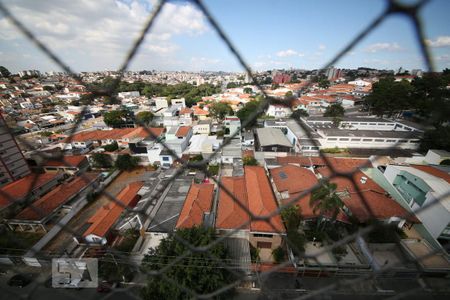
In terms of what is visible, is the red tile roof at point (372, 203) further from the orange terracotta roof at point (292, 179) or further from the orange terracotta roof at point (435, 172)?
the orange terracotta roof at point (435, 172)

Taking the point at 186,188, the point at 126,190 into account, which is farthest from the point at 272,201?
the point at 126,190

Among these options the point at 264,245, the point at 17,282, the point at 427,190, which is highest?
the point at 427,190

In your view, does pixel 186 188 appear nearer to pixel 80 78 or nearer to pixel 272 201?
pixel 272 201

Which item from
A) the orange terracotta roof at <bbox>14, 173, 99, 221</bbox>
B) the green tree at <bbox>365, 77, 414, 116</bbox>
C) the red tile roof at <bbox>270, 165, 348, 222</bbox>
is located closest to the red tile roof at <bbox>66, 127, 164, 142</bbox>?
the orange terracotta roof at <bbox>14, 173, 99, 221</bbox>

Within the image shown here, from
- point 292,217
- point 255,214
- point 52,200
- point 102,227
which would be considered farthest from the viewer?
point 52,200

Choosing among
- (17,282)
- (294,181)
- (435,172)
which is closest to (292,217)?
(294,181)

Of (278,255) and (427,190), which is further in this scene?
(427,190)

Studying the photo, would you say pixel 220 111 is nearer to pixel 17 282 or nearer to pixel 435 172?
pixel 435 172
